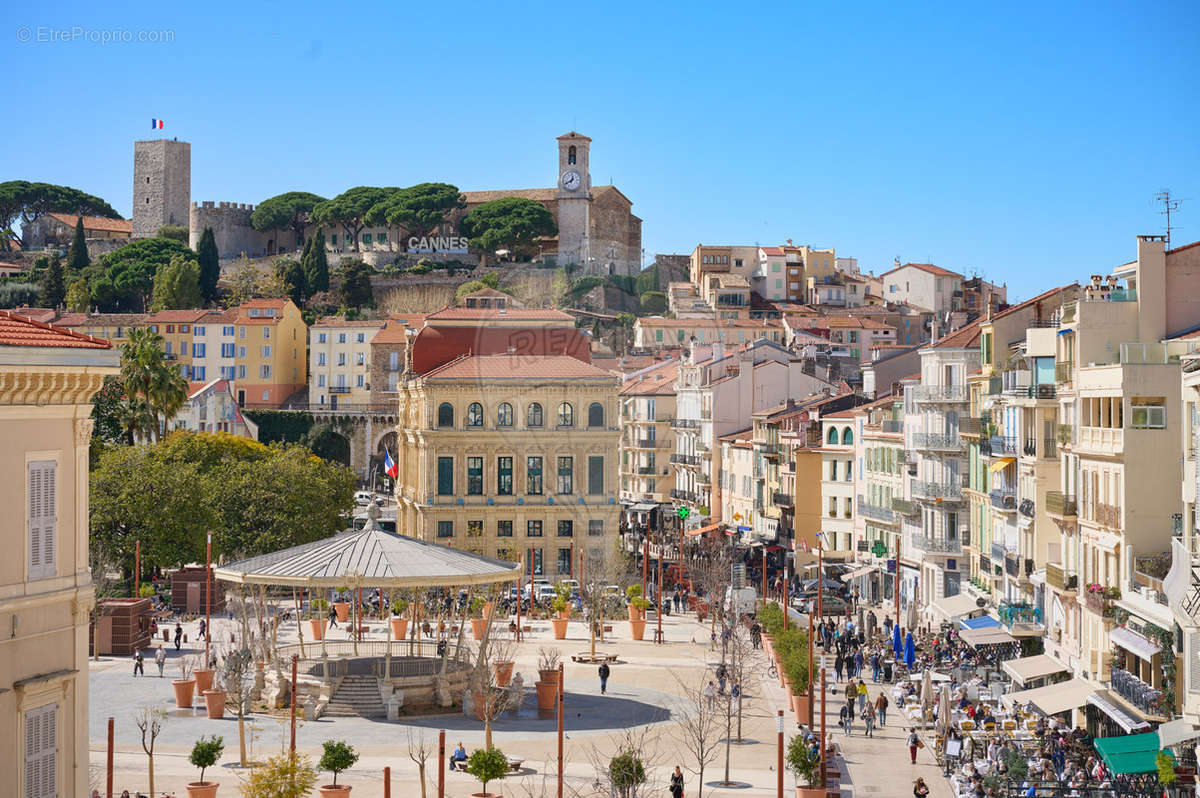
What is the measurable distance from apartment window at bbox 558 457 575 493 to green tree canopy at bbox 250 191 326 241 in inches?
4562

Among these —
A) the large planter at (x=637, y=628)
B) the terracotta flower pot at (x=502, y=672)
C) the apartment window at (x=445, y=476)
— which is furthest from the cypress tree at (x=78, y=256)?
the terracotta flower pot at (x=502, y=672)

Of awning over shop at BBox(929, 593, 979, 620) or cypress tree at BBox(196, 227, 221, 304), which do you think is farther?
cypress tree at BBox(196, 227, 221, 304)

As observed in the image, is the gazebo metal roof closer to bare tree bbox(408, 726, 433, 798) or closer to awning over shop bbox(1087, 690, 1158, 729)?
bare tree bbox(408, 726, 433, 798)

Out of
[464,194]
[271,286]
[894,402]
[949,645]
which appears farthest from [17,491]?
[464,194]

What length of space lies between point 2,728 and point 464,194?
6631 inches

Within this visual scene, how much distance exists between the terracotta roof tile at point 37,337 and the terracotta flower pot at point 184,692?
20269mm

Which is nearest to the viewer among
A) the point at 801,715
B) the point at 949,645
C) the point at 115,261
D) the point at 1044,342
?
the point at 801,715

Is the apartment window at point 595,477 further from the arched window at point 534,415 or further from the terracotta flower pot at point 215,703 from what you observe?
the terracotta flower pot at point 215,703

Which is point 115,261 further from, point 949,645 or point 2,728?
point 2,728

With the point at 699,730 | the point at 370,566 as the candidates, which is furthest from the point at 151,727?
the point at 699,730

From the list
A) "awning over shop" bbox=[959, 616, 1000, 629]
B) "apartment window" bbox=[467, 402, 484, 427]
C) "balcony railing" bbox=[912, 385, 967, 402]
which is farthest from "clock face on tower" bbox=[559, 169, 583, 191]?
"awning over shop" bbox=[959, 616, 1000, 629]

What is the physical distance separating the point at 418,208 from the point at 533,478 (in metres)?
104

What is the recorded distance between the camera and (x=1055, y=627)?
43.6 m

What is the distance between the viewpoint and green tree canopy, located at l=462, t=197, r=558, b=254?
172m
